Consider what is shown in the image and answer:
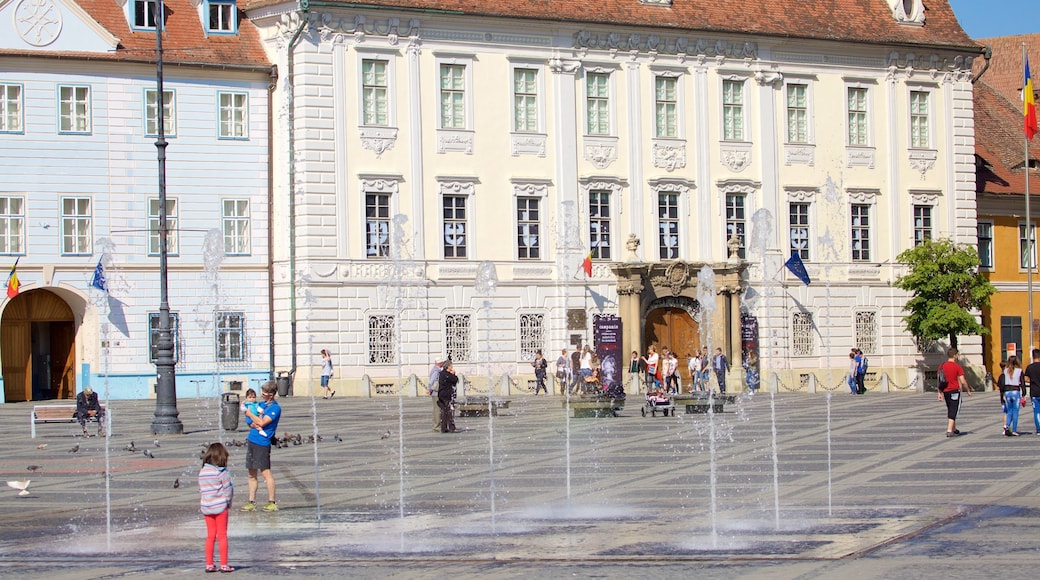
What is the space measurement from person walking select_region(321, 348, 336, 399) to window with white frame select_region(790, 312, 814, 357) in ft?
53.5

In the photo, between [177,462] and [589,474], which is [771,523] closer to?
[589,474]

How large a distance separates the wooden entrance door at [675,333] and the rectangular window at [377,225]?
905cm

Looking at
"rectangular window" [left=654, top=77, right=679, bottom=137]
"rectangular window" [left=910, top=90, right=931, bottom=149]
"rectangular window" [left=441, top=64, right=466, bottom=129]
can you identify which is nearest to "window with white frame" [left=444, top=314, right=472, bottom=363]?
"rectangular window" [left=441, top=64, right=466, bottom=129]

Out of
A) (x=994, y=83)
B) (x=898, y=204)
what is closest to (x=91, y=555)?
(x=898, y=204)

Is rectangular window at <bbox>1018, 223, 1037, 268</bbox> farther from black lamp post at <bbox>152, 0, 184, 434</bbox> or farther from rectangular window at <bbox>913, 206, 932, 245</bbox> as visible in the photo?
black lamp post at <bbox>152, 0, 184, 434</bbox>

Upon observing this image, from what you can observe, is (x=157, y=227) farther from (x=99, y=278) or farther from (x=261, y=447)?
(x=261, y=447)

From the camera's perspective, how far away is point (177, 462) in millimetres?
25844

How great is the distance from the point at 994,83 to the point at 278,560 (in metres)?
62.7

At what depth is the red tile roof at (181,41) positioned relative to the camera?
46.8 m

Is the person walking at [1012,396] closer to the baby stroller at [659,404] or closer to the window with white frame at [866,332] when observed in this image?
the baby stroller at [659,404]

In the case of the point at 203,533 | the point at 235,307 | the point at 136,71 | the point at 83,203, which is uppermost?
the point at 136,71

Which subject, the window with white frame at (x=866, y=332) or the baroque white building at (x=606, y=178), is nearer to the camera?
the baroque white building at (x=606, y=178)

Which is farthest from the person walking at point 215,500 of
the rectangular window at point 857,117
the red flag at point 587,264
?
the rectangular window at point 857,117

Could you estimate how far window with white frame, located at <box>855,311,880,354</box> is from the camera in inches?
2162
